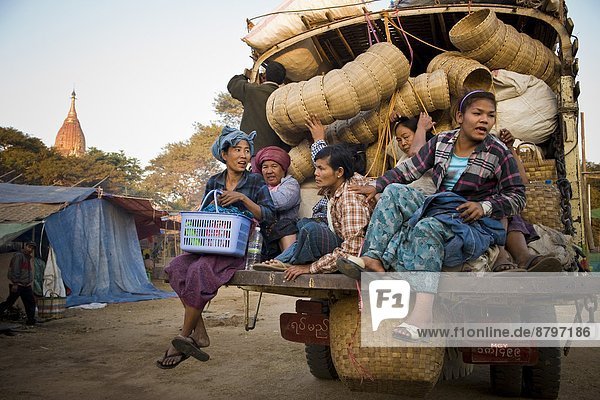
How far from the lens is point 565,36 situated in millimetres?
4262

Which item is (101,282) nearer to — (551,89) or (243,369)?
(243,369)

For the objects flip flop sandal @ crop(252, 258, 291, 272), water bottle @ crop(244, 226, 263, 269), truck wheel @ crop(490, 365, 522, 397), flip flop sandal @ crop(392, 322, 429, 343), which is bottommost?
truck wheel @ crop(490, 365, 522, 397)

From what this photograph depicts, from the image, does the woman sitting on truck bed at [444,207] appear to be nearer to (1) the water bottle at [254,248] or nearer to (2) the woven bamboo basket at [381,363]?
(2) the woven bamboo basket at [381,363]

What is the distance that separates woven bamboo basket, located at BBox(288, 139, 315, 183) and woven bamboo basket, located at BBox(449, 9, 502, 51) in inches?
59.8

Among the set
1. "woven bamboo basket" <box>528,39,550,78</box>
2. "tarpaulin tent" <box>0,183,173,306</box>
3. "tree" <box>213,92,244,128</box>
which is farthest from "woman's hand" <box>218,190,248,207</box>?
"tree" <box>213,92,244,128</box>

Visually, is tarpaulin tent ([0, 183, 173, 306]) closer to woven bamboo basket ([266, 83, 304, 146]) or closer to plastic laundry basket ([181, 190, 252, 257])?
woven bamboo basket ([266, 83, 304, 146])

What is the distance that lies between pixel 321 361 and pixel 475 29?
10.1 feet

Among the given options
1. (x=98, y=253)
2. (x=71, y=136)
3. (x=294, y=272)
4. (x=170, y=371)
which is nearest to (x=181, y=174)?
(x=71, y=136)

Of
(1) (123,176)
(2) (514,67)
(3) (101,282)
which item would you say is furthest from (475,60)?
(1) (123,176)

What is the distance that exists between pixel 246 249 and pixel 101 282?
11247 millimetres

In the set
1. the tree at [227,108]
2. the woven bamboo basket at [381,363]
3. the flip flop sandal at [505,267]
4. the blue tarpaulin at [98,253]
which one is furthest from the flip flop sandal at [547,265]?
the tree at [227,108]

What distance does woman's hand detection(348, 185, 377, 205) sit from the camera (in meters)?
2.88

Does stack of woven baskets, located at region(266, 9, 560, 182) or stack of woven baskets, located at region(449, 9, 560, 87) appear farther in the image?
stack of woven baskets, located at region(449, 9, 560, 87)

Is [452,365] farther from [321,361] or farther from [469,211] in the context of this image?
[321,361]
